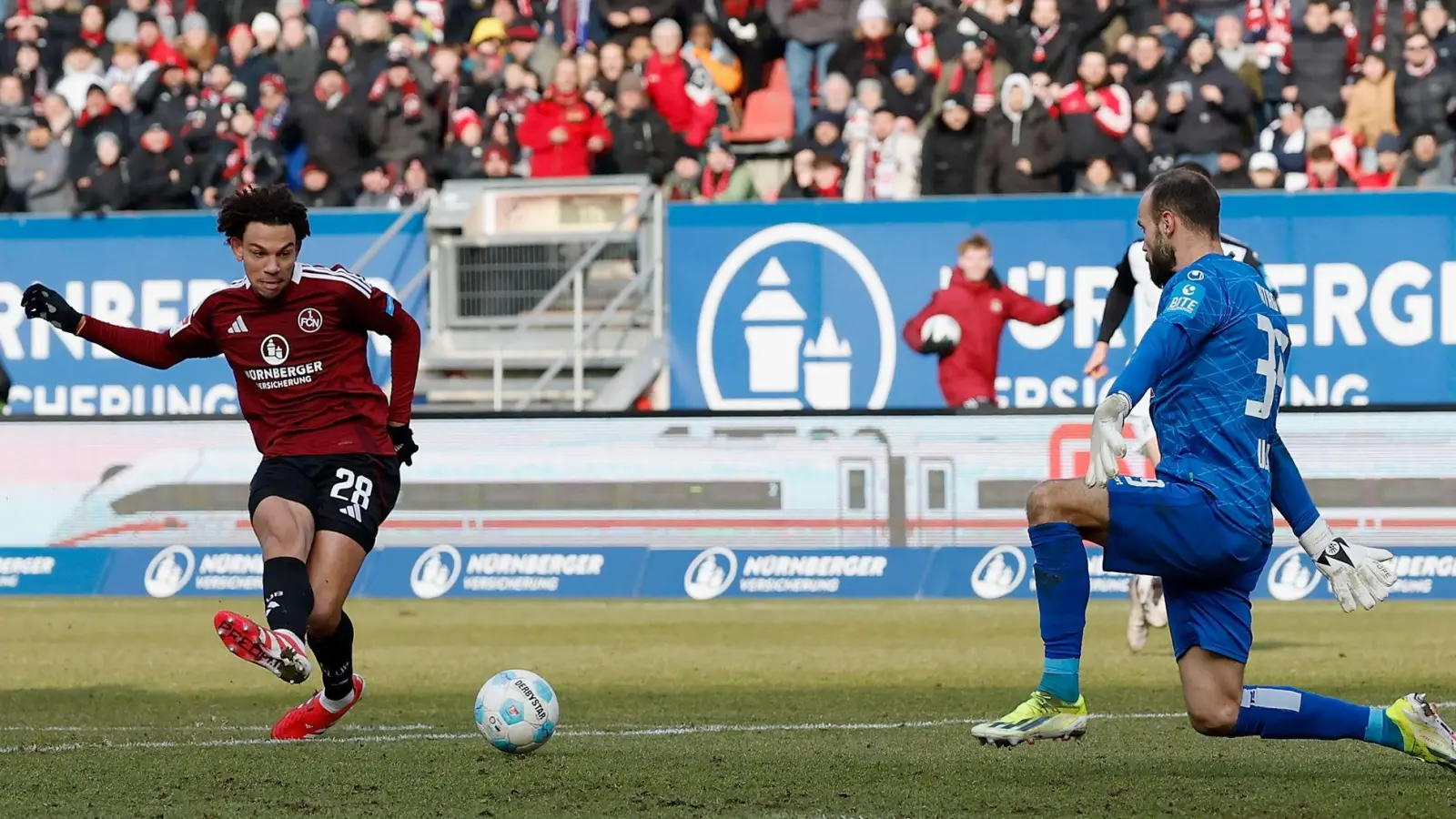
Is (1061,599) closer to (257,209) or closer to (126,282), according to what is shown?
(257,209)

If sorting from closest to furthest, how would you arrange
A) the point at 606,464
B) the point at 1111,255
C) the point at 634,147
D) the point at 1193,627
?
the point at 1193,627
the point at 606,464
the point at 1111,255
the point at 634,147

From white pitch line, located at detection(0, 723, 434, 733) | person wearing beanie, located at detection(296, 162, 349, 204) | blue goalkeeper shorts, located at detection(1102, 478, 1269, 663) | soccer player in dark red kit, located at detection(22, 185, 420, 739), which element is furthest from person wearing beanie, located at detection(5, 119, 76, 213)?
blue goalkeeper shorts, located at detection(1102, 478, 1269, 663)

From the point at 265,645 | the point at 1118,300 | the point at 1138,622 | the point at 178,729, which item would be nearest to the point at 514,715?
the point at 265,645

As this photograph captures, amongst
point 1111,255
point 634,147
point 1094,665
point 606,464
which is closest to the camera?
point 1094,665

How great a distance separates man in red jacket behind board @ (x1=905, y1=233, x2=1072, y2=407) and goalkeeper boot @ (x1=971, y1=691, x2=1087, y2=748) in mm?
10830

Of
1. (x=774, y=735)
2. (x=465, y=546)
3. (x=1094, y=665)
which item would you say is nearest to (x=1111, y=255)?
(x=465, y=546)

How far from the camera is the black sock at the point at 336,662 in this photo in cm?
850

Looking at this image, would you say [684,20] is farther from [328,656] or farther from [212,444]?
[328,656]

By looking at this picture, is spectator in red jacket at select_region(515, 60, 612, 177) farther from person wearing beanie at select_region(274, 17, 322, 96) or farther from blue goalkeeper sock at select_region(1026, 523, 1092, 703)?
blue goalkeeper sock at select_region(1026, 523, 1092, 703)

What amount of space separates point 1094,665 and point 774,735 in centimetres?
355

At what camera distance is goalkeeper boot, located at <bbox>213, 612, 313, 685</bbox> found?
7.32m

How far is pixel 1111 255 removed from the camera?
18.3 metres

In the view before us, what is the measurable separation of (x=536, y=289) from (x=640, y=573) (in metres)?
A: 4.80

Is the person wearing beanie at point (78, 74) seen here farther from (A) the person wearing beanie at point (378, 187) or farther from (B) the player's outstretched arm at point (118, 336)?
(B) the player's outstretched arm at point (118, 336)
